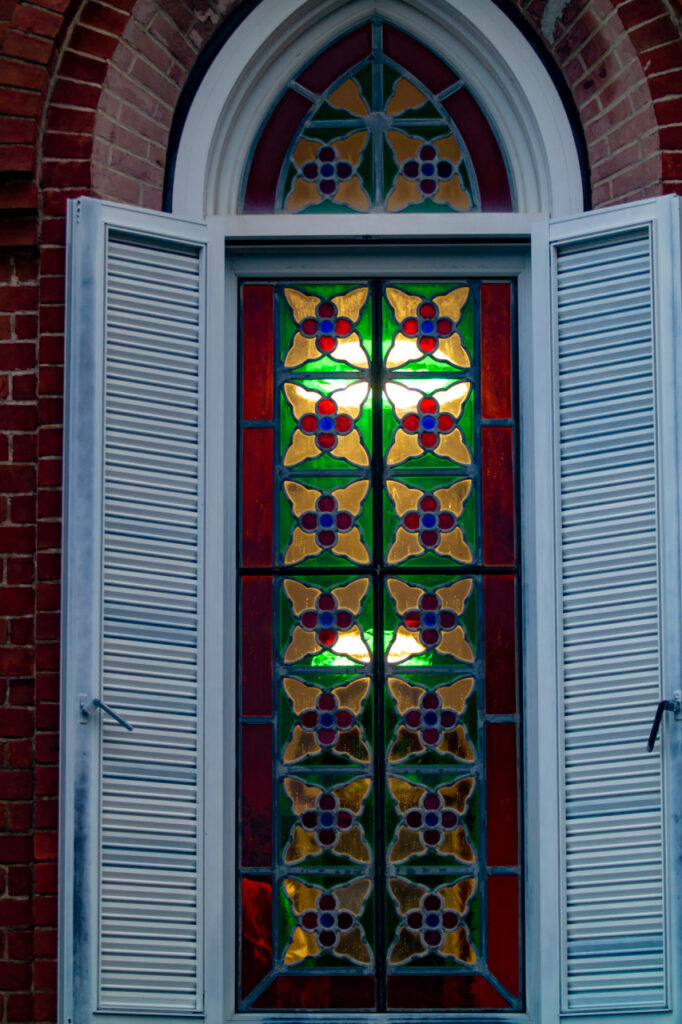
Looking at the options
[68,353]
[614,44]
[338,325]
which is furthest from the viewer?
[338,325]

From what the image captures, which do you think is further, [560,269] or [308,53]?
[308,53]

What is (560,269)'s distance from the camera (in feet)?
12.1

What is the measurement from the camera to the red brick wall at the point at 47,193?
354 centimetres

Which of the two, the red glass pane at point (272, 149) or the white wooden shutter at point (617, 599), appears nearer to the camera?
the white wooden shutter at point (617, 599)

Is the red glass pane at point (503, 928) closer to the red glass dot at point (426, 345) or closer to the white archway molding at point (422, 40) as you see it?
the red glass dot at point (426, 345)

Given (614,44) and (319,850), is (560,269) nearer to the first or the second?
(614,44)

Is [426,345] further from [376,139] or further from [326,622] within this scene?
[326,622]

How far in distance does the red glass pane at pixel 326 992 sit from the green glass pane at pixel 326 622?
41.5 inches

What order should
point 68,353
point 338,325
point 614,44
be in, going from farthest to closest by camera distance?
point 338,325 → point 614,44 → point 68,353

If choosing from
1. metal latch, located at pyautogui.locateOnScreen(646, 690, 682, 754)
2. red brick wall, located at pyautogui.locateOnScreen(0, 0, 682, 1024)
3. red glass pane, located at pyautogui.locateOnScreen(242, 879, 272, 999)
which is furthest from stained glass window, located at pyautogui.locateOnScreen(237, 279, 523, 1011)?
red brick wall, located at pyautogui.locateOnScreen(0, 0, 682, 1024)

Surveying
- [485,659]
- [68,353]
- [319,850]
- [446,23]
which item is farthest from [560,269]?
[319,850]

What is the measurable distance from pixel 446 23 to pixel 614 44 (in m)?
0.62

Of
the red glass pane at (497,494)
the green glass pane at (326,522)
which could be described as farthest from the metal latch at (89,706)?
the red glass pane at (497,494)

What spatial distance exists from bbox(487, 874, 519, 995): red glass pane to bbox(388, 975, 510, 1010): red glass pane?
0.06 metres
